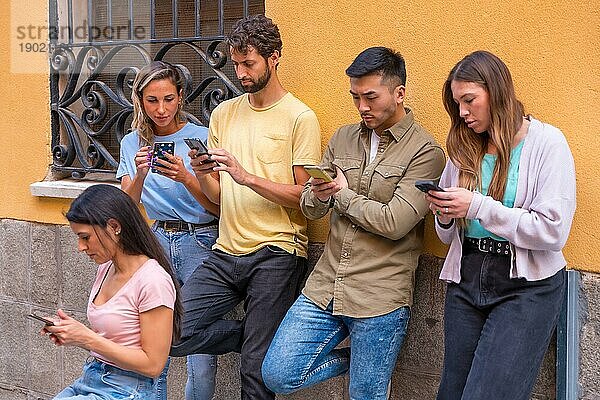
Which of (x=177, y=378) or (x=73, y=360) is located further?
(x=73, y=360)

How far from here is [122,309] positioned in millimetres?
3469

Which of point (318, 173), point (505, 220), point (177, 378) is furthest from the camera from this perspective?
point (177, 378)

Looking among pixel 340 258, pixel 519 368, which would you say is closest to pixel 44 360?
pixel 340 258

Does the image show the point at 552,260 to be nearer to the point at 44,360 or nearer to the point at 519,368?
the point at 519,368

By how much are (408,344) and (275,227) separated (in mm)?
829

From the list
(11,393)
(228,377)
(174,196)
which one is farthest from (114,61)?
(11,393)

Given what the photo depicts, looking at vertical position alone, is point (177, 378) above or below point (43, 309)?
below

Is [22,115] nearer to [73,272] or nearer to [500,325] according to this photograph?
[73,272]

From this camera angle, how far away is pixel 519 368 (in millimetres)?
3420

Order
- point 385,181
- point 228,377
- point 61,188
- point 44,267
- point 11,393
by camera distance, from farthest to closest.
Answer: point 11,393, point 44,267, point 61,188, point 228,377, point 385,181

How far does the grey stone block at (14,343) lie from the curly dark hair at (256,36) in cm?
265

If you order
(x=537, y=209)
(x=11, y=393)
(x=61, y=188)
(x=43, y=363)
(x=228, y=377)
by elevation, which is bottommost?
(x=11, y=393)

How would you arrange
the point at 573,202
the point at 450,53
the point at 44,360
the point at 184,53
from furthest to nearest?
the point at 44,360 → the point at 184,53 → the point at 450,53 → the point at 573,202

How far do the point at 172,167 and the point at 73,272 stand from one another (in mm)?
1669
